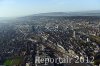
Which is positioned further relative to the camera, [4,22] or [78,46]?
[4,22]

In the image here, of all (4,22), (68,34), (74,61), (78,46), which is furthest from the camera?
(4,22)

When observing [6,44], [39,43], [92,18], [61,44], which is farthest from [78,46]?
[92,18]

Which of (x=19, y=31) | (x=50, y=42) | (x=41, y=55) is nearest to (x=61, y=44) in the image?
(x=50, y=42)

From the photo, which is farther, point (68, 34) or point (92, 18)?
point (92, 18)

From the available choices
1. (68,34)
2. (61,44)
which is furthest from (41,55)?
(68,34)

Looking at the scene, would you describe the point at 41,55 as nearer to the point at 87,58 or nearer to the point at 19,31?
the point at 87,58

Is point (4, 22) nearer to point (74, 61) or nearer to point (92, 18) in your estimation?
point (92, 18)

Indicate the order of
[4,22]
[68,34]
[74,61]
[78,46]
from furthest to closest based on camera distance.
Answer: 1. [4,22]
2. [68,34]
3. [78,46]
4. [74,61]

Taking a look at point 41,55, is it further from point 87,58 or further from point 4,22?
point 4,22
